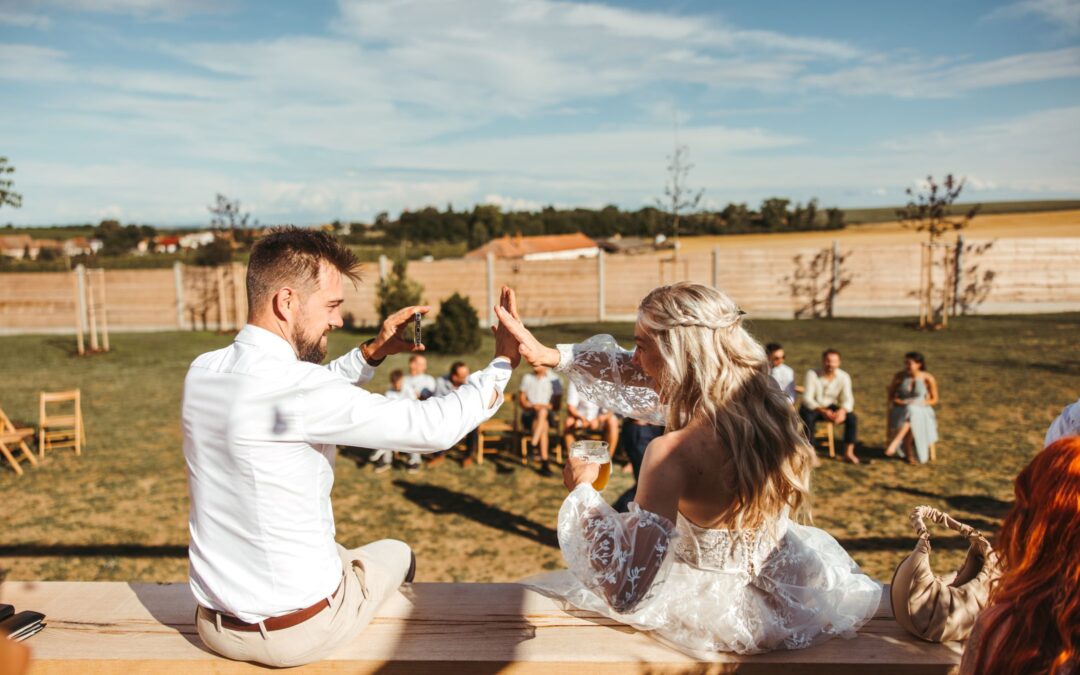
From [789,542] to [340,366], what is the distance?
2.04 m

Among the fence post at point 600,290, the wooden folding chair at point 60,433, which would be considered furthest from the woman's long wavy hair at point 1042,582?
the fence post at point 600,290

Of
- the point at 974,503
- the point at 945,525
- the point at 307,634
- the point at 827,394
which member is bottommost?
the point at 974,503

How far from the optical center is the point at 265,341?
225 cm

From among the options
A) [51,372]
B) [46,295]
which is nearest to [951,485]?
[51,372]

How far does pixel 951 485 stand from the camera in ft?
25.0

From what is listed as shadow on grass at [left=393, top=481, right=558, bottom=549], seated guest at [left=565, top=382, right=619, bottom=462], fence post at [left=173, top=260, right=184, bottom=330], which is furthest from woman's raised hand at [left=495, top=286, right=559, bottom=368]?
fence post at [left=173, top=260, right=184, bottom=330]

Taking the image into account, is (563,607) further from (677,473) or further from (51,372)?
(51,372)

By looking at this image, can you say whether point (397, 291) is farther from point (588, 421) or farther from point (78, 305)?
point (588, 421)

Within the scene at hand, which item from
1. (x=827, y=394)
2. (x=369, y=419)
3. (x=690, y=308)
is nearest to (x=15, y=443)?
(x=369, y=419)

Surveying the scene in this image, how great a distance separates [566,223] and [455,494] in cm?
7741

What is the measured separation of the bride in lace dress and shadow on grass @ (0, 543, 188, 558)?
5243 millimetres

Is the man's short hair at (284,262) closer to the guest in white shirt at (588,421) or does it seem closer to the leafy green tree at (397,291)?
the guest in white shirt at (588,421)

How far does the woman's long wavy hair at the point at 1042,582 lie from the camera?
169 cm

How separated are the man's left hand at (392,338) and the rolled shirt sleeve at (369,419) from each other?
77 cm
